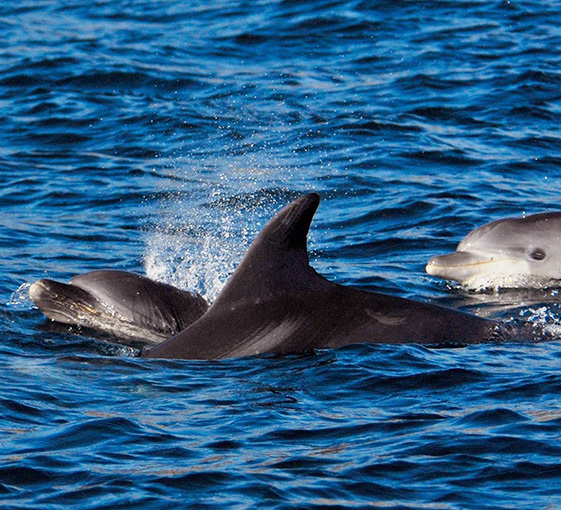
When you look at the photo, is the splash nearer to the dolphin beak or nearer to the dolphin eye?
the dolphin beak

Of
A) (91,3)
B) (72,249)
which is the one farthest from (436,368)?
(91,3)

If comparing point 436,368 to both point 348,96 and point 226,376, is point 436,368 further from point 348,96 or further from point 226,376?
point 348,96

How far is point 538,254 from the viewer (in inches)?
567

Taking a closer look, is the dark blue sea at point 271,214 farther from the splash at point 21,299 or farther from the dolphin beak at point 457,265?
the dolphin beak at point 457,265

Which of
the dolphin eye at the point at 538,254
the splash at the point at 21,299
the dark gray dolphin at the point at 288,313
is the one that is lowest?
the dolphin eye at the point at 538,254

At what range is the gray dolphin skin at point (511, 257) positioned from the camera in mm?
14227

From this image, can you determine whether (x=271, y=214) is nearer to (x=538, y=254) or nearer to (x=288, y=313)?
(x=538, y=254)

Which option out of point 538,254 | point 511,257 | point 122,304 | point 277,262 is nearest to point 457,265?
point 511,257

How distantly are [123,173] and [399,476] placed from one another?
39.5 feet

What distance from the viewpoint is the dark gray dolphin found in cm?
977

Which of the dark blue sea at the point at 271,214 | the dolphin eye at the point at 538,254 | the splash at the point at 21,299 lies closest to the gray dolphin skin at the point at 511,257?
the dolphin eye at the point at 538,254

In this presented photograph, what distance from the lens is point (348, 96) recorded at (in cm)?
2212

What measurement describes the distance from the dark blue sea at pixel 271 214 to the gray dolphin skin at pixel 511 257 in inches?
12.4

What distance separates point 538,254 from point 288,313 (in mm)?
5297
